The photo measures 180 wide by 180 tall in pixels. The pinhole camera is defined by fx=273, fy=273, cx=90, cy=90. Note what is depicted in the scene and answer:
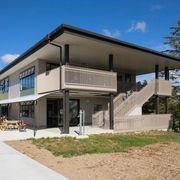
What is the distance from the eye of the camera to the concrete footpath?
7.55 metres

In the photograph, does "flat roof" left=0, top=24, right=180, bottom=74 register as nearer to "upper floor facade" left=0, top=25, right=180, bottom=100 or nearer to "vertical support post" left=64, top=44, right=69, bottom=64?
"upper floor facade" left=0, top=25, right=180, bottom=100

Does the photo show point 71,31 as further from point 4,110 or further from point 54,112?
point 4,110

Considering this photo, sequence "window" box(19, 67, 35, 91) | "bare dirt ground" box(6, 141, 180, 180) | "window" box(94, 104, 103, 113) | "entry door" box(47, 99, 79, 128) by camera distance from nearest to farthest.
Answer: "bare dirt ground" box(6, 141, 180, 180)
"entry door" box(47, 99, 79, 128)
"window" box(19, 67, 35, 91)
"window" box(94, 104, 103, 113)

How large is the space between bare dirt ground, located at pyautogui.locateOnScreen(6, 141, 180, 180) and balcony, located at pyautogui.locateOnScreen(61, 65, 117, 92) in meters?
6.70

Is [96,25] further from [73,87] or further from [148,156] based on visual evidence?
[148,156]

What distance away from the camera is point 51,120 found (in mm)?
24625

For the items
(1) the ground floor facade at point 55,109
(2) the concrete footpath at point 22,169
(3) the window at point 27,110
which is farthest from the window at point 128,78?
(2) the concrete footpath at point 22,169

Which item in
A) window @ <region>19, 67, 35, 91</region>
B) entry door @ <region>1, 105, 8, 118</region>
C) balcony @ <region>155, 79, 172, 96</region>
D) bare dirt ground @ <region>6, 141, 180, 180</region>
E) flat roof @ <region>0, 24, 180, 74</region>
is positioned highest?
flat roof @ <region>0, 24, 180, 74</region>

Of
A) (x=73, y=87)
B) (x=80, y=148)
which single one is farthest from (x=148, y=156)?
(x=73, y=87)

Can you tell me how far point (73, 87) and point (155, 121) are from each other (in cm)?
950

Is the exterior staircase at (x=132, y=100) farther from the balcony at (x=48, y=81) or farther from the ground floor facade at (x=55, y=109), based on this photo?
the balcony at (x=48, y=81)

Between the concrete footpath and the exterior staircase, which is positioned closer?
the concrete footpath

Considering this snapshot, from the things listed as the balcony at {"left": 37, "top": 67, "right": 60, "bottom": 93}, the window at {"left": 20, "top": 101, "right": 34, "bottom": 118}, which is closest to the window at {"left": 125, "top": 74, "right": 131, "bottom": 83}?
the window at {"left": 20, "top": 101, "right": 34, "bottom": 118}

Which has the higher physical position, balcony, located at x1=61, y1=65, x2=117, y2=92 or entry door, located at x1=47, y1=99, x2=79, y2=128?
balcony, located at x1=61, y1=65, x2=117, y2=92
